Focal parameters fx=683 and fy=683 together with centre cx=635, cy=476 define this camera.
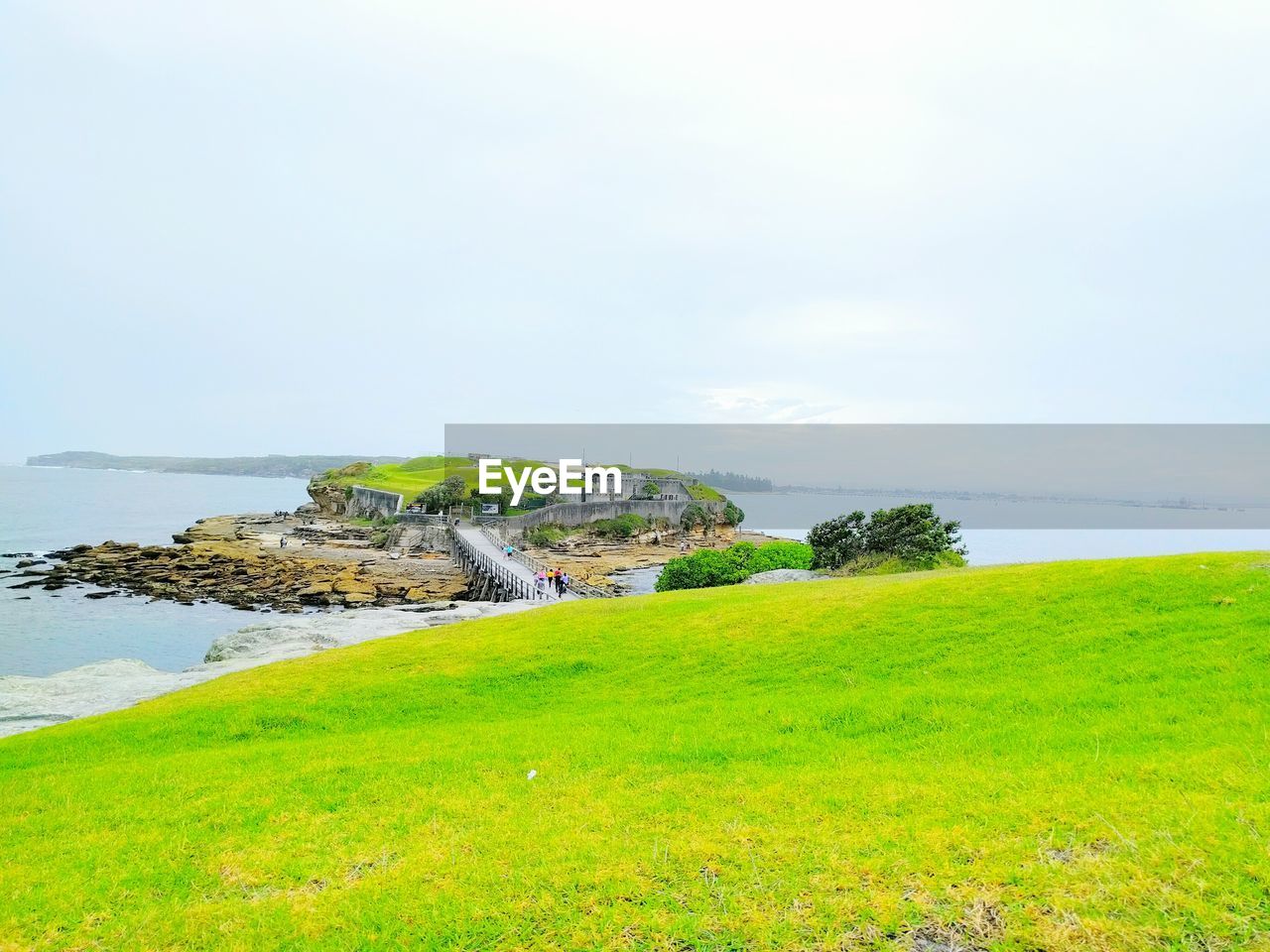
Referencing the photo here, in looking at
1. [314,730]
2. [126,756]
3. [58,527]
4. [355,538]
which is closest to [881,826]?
[314,730]

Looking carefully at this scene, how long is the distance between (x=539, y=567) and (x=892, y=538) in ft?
80.1

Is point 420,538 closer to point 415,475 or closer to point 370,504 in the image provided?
point 370,504

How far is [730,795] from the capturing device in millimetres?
6488

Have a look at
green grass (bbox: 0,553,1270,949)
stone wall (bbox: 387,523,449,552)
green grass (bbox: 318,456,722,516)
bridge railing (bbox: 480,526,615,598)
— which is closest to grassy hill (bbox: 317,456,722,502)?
green grass (bbox: 318,456,722,516)

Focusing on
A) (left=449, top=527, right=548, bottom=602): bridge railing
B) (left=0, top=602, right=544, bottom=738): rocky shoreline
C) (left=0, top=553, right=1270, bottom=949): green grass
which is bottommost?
(left=449, top=527, right=548, bottom=602): bridge railing

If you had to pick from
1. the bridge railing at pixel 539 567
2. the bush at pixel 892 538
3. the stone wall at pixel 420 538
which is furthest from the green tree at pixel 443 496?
the bush at pixel 892 538

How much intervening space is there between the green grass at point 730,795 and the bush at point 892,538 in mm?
11724

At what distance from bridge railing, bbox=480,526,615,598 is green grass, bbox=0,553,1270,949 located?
17.6 meters

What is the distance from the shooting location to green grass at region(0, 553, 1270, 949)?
4562mm

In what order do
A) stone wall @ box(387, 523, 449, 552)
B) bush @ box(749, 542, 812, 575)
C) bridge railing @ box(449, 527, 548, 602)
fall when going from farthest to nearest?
stone wall @ box(387, 523, 449, 552), bridge railing @ box(449, 527, 548, 602), bush @ box(749, 542, 812, 575)

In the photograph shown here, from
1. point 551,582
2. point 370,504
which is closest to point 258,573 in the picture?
point 551,582

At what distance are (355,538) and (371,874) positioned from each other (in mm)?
71921

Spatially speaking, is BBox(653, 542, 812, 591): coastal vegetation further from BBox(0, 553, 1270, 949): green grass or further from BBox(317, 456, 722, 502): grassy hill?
BBox(317, 456, 722, 502): grassy hill

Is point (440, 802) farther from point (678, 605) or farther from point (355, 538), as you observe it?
point (355, 538)
